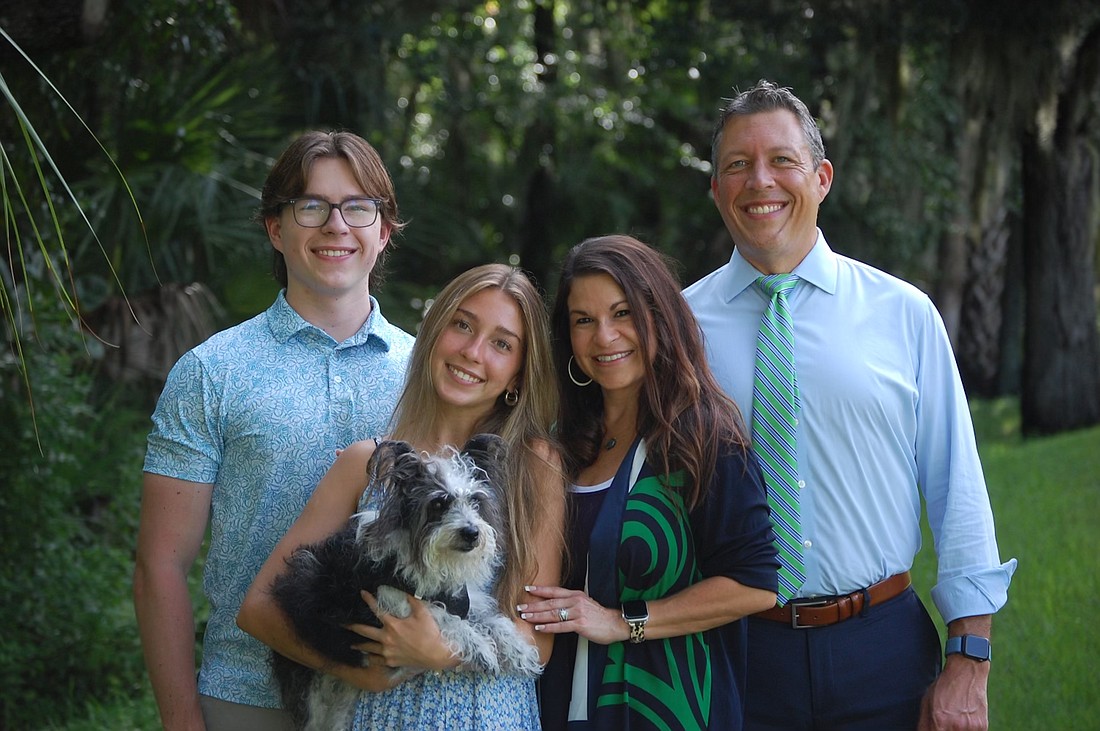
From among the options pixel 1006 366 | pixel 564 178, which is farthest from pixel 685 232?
pixel 1006 366

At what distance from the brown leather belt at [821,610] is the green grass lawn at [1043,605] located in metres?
3.05

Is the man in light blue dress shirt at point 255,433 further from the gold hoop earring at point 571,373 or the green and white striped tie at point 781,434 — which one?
the green and white striped tie at point 781,434

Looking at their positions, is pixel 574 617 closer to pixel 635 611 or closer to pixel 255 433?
pixel 635 611

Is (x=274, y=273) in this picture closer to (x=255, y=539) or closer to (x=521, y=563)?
(x=255, y=539)

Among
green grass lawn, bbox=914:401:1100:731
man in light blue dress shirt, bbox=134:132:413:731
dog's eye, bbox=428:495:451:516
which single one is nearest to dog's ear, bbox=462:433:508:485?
dog's eye, bbox=428:495:451:516

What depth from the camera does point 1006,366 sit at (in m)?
19.5

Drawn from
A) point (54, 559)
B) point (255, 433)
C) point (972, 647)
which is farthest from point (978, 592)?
point (54, 559)

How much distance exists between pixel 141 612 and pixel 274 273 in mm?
1181

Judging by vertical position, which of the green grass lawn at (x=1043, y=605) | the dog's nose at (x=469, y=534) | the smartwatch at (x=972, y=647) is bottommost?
the green grass lawn at (x=1043, y=605)

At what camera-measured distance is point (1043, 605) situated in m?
7.32

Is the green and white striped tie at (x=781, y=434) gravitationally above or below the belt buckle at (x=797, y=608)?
above

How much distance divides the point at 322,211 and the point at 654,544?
55.9 inches

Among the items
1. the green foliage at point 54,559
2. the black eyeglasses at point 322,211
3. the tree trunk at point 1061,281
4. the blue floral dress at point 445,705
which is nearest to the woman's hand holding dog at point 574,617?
the blue floral dress at point 445,705

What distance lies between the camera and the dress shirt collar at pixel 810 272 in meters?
3.58
